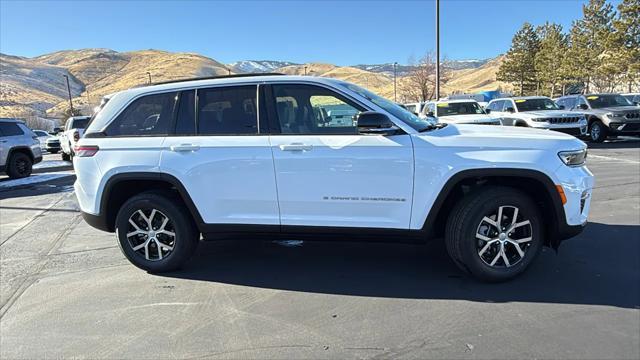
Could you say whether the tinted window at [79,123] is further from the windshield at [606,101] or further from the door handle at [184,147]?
the windshield at [606,101]

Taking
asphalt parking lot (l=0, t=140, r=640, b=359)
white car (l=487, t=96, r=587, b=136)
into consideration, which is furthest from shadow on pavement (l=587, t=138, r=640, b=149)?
asphalt parking lot (l=0, t=140, r=640, b=359)

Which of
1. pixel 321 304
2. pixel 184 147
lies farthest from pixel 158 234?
pixel 321 304

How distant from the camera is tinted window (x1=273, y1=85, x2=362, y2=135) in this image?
13.0ft

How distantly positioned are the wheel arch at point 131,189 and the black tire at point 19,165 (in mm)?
10457

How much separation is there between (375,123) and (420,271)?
151cm

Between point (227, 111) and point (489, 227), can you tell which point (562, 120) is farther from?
point (227, 111)

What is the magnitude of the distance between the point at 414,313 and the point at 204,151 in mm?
2317

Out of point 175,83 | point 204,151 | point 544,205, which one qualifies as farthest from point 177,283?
point 544,205

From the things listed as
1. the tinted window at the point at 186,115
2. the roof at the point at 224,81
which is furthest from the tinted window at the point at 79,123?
the tinted window at the point at 186,115

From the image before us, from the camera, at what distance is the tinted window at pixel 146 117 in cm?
429

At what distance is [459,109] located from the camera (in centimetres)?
1496

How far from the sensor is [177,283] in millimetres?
4176

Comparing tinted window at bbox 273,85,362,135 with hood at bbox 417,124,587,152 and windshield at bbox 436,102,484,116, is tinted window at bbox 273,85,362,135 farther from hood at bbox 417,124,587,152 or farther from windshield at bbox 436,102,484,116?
windshield at bbox 436,102,484,116

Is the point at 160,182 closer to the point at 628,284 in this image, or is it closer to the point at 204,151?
the point at 204,151
